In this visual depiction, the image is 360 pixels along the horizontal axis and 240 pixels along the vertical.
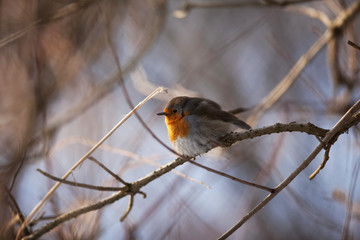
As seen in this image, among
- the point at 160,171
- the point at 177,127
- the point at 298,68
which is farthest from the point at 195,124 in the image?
the point at 298,68

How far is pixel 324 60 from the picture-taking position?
528 centimetres

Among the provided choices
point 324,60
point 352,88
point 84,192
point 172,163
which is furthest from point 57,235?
point 324,60

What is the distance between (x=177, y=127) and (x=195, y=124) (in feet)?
0.48

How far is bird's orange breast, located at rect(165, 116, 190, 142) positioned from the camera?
302 centimetres

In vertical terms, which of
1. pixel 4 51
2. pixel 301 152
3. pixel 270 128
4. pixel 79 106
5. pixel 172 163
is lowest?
pixel 301 152

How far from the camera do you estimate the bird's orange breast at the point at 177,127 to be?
119 inches

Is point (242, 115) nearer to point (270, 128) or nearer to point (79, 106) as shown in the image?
point (79, 106)

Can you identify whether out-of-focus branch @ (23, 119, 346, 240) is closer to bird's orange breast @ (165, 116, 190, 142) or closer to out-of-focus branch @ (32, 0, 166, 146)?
bird's orange breast @ (165, 116, 190, 142)

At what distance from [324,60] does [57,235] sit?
171 inches

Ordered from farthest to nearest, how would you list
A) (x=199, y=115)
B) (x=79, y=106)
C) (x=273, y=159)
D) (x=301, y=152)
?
(x=301, y=152), (x=79, y=106), (x=199, y=115), (x=273, y=159)

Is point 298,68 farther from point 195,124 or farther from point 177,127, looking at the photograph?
point 177,127

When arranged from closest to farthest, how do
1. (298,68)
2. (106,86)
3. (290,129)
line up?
1. (290,129)
2. (298,68)
3. (106,86)

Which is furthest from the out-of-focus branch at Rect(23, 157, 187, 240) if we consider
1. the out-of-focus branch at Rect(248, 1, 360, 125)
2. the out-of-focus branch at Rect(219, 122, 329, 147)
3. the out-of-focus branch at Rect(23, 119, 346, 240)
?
the out-of-focus branch at Rect(248, 1, 360, 125)

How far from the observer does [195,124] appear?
3.04 m
